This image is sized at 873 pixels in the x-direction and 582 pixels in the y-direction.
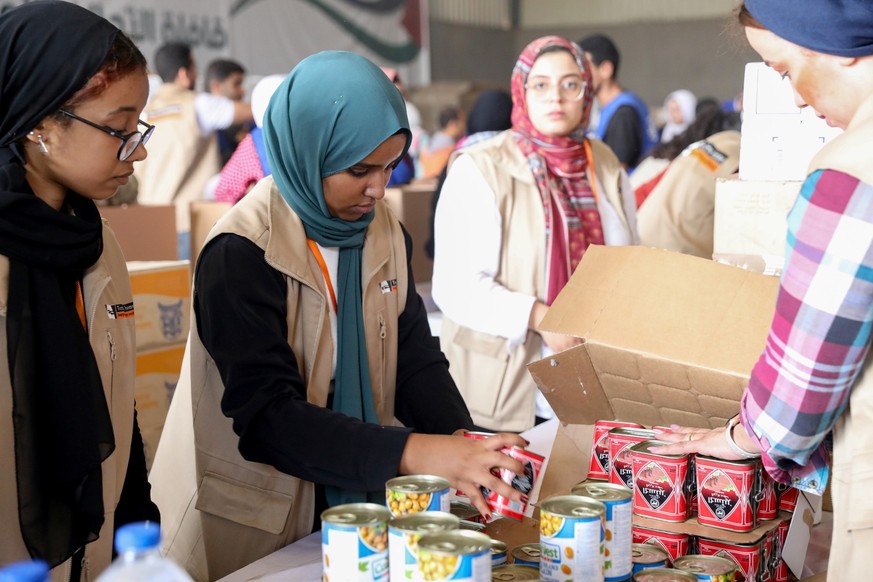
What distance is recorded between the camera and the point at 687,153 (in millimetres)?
3314

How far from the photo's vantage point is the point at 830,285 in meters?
1.08

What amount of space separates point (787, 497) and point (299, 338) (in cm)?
85

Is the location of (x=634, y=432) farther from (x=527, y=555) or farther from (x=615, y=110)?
(x=615, y=110)

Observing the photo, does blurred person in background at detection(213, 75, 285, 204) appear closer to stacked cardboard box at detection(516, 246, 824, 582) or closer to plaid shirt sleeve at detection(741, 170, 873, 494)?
stacked cardboard box at detection(516, 246, 824, 582)

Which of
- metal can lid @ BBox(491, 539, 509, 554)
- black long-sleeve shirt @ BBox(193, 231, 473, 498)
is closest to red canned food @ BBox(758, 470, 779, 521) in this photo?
metal can lid @ BBox(491, 539, 509, 554)

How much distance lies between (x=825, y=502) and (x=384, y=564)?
1.10 meters

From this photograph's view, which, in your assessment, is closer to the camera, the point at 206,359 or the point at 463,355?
the point at 206,359

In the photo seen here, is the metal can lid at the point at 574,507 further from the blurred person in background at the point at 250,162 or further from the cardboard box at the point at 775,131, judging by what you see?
the blurred person in background at the point at 250,162

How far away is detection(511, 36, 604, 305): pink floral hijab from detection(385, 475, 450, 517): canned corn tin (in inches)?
60.6

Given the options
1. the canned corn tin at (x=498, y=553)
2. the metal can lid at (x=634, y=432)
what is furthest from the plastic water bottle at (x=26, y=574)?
the metal can lid at (x=634, y=432)

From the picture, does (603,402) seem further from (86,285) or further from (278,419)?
(86,285)

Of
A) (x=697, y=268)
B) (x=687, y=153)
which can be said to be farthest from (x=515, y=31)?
(x=697, y=268)

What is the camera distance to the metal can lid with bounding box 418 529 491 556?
0.97 metres

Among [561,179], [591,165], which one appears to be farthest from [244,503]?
[591,165]
